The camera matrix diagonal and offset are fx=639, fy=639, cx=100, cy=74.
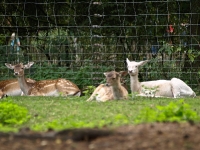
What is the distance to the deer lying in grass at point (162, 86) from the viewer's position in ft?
44.3

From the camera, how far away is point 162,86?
537 inches

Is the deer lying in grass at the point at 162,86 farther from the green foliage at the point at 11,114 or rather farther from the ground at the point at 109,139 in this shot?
the ground at the point at 109,139

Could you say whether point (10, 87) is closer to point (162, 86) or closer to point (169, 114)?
point (162, 86)

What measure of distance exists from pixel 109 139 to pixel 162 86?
8123 millimetres

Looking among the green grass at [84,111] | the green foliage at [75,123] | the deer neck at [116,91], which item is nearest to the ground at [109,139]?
the green foliage at [75,123]

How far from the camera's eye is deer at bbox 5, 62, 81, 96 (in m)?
14.1

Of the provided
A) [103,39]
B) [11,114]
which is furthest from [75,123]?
[103,39]

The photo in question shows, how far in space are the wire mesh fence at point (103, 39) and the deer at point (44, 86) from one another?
65 cm

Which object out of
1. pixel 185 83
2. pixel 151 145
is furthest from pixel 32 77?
pixel 151 145

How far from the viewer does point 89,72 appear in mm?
14703

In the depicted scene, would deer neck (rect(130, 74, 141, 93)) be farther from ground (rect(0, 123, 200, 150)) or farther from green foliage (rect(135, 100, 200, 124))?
ground (rect(0, 123, 200, 150))

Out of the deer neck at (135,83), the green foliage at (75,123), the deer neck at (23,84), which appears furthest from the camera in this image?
the deer neck at (23,84)

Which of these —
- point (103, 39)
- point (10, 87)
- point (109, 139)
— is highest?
point (103, 39)

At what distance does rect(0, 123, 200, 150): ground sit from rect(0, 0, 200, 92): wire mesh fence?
8636 mm
